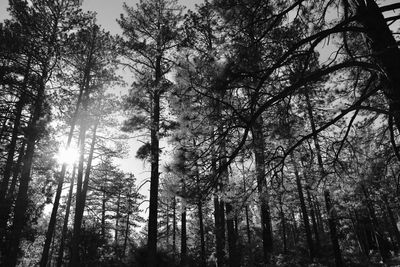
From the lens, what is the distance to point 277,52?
4633 millimetres

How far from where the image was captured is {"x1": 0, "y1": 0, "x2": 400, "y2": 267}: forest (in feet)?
13.6

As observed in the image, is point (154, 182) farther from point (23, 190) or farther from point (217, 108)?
point (217, 108)

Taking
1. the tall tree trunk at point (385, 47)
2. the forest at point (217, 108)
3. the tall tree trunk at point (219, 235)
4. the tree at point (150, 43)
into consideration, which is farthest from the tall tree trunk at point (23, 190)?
the tall tree trunk at point (385, 47)

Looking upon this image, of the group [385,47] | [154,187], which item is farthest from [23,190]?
[385,47]

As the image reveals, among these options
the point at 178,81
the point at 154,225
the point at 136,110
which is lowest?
the point at 154,225

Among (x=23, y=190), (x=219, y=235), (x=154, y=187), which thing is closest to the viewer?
(x=23, y=190)

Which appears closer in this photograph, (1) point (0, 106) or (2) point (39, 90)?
(2) point (39, 90)

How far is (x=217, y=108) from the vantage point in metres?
4.44

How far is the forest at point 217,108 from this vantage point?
13.6 feet

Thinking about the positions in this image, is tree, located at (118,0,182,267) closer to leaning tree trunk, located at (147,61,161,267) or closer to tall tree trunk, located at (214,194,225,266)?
leaning tree trunk, located at (147,61,161,267)

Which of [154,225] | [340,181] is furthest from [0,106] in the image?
[340,181]

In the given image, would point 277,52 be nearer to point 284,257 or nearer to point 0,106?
point 0,106

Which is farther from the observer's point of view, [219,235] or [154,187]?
[219,235]

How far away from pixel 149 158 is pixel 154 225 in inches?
101
